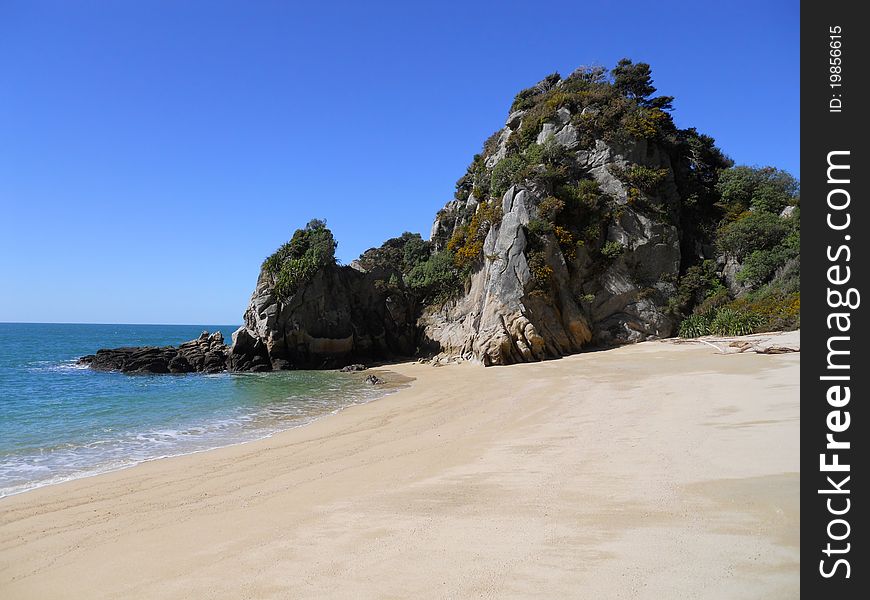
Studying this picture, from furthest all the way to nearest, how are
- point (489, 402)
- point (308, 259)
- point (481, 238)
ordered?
point (308, 259) < point (481, 238) < point (489, 402)

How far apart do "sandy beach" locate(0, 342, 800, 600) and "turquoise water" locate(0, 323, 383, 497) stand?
165 cm

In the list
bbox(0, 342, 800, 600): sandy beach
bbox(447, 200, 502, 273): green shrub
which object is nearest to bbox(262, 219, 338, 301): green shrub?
bbox(447, 200, 502, 273): green shrub

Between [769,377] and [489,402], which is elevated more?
[769,377]

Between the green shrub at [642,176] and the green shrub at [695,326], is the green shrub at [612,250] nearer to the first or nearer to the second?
the green shrub at [642,176]

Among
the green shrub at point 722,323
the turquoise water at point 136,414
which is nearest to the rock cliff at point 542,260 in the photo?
the green shrub at point 722,323

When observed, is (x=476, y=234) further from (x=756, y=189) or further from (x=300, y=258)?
(x=756, y=189)

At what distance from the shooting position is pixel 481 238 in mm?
30469

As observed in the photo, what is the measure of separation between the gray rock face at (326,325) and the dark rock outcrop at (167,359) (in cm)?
196

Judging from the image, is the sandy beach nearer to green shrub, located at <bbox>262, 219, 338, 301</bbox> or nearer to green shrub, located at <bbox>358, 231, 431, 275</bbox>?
green shrub, located at <bbox>262, 219, 338, 301</bbox>

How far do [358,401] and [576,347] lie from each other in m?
13.2

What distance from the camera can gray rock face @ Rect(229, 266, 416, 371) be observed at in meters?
32.5

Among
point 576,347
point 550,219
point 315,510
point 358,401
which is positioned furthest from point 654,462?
point 550,219

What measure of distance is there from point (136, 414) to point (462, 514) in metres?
14.6

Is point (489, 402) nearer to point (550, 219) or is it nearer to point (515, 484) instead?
point (515, 484)
